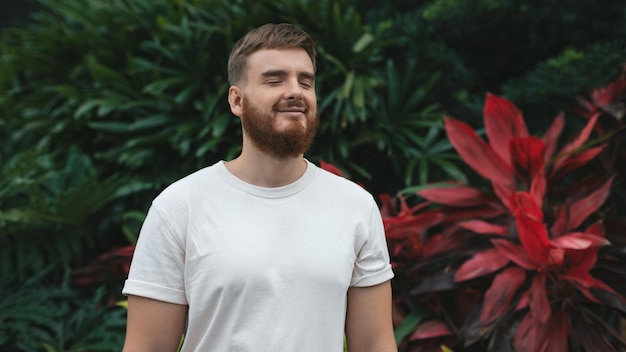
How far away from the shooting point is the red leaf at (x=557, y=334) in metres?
2.38

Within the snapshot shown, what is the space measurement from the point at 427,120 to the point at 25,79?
8.42 ft

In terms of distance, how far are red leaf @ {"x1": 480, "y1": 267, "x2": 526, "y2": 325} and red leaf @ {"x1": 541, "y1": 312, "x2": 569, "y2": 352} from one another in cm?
16

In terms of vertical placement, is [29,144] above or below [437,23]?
below

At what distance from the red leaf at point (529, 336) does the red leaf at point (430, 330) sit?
0.28 metres

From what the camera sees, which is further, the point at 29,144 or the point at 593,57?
the point at 29,144

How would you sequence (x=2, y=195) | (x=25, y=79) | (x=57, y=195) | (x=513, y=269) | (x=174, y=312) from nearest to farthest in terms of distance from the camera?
(x=174, y=312) < (x=513, y=269) < (x=2, y=195) < (x=57, y=195) < (x=25, y=79)

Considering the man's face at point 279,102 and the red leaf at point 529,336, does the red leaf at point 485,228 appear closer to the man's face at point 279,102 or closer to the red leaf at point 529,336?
the red leaf at point 529,336

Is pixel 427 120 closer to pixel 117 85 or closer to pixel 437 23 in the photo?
pixel 437 23

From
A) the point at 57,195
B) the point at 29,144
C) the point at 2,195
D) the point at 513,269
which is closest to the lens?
the point at 513,269

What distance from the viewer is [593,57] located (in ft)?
10.8

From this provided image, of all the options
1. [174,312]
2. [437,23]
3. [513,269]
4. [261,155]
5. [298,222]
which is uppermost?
[437,23]

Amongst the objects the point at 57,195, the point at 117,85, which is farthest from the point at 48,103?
the point at 57,195

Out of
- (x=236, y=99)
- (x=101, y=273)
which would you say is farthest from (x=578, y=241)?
(x=101, y=273)

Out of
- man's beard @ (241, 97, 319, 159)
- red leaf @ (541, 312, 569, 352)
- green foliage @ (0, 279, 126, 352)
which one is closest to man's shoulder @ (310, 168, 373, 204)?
man's beard @ (241, 97, 319, 159)
